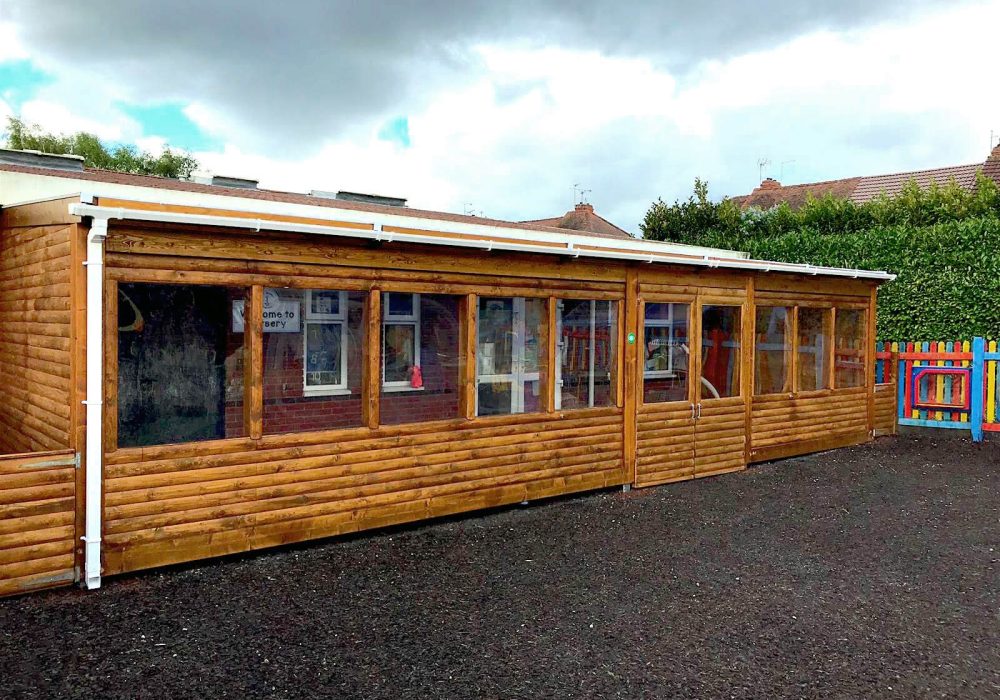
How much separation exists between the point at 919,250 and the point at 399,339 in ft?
32.7

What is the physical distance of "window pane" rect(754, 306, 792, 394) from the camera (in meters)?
8.98

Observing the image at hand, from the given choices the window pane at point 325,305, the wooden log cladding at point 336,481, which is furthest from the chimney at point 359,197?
the wooden log cladding at point 336,481

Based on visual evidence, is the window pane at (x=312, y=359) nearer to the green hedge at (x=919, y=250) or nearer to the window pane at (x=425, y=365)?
the window pane at (x=425, y=365)

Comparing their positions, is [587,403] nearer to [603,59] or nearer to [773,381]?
[773,381]

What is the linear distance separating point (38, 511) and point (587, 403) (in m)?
4.79

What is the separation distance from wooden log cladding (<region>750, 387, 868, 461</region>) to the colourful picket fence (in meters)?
1.26

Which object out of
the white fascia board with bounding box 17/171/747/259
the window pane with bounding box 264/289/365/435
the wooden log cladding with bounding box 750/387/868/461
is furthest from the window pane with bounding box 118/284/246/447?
the wooden log cladding with bounding box 750/387/868/461

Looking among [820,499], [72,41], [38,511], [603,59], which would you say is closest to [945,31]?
[603,59]

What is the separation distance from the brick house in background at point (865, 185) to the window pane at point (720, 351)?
32.6ft

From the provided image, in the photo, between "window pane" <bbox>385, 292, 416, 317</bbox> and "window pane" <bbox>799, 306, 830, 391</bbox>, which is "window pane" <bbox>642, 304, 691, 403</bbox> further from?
"window pane" <bbox>385, 292, 416, 317</bbox>

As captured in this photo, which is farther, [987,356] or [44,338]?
[987,356]

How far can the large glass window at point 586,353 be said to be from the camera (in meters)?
7.21

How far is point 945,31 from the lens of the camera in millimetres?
12883

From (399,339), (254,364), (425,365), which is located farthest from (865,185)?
(254,364)
